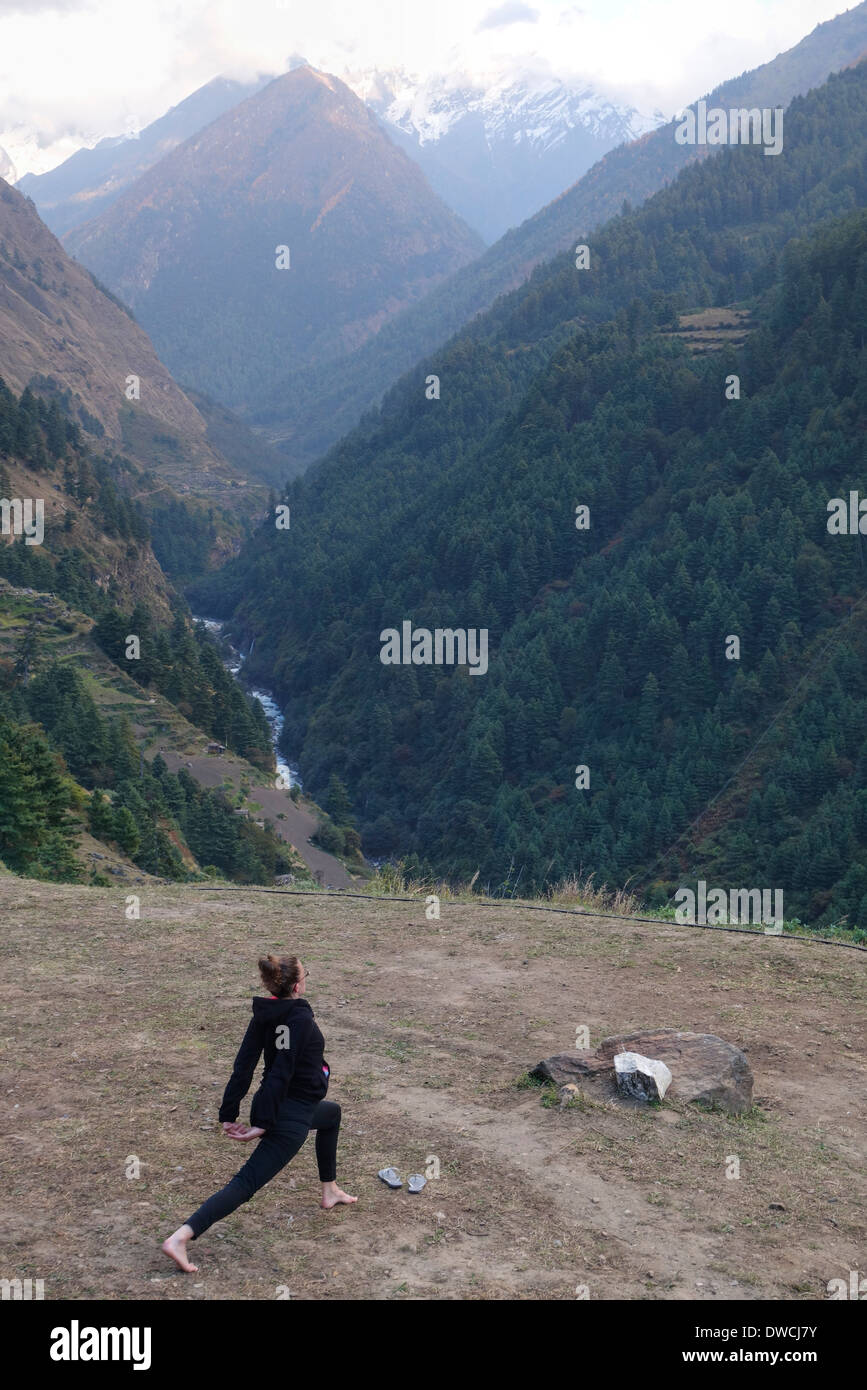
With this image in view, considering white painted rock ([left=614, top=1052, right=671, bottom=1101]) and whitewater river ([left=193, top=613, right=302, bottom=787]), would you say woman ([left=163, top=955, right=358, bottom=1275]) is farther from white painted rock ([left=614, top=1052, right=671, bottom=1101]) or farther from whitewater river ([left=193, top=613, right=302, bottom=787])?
whitewater river ([left=193, top=613, right=302, bottom=787])

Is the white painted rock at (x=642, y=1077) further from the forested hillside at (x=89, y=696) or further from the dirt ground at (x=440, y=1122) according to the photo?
the forested hillside at (x=89, y=696)

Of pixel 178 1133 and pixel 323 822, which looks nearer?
pixel 178 1133

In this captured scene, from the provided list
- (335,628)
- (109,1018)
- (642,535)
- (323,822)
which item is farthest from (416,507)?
(109,1018)

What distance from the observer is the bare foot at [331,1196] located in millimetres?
8805

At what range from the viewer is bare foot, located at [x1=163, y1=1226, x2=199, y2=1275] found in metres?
7.70

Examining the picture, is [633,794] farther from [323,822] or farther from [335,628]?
[335,628]

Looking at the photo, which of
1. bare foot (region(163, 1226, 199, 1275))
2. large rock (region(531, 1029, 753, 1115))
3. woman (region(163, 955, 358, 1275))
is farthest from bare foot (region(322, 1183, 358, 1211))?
large rock (region(531, 1029, 753, 1115))

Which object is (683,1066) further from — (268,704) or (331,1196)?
(268,704)

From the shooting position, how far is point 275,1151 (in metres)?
8.12

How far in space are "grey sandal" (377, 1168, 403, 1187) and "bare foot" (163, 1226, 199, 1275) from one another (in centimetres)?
197

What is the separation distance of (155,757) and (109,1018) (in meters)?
55.4

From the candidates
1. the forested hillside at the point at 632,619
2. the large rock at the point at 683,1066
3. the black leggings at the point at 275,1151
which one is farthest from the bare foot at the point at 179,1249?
the forested hillside at the point at 632,619

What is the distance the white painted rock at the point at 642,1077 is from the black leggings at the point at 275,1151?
343cm

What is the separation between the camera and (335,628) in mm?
130500
